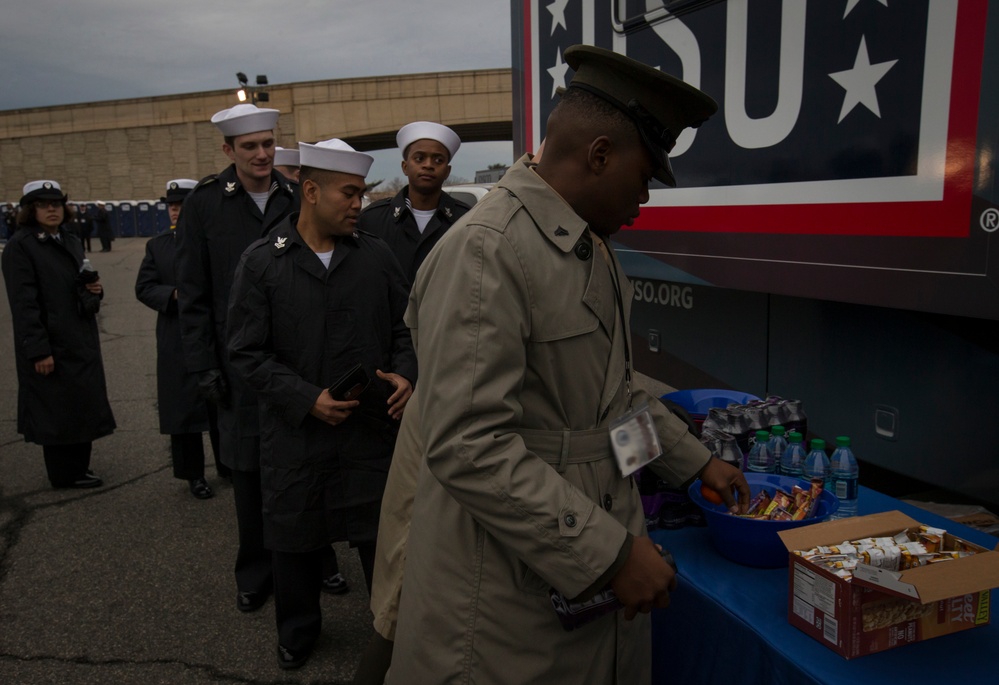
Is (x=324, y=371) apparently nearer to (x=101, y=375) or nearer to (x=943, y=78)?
(x=943, y=78)

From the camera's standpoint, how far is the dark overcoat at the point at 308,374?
2.97 meters

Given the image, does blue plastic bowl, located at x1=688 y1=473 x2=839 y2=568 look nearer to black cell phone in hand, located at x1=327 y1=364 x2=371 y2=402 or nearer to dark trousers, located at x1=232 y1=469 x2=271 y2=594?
black cell phone in hand, located at x1=327 y1=364 x2=371 y2=402

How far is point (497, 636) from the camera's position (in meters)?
1.52

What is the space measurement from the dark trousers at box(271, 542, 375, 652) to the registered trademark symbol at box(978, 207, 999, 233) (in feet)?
7.72

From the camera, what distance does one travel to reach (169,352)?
5.04 metres

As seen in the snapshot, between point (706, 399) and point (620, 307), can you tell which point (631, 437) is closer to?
point (620, 307)

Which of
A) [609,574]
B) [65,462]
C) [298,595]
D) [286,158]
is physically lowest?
[65,462]

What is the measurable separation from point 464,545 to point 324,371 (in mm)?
1612

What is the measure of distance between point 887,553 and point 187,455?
4389mm

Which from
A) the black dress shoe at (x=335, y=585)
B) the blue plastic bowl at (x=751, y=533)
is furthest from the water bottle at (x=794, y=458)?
the black dress shoe at (x=335, y=585)

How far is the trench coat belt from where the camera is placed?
4.91 feet

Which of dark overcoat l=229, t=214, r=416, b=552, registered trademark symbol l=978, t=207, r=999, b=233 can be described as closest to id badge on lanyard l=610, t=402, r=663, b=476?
registered trademark symbol l=978, t=207, r=999, b=233

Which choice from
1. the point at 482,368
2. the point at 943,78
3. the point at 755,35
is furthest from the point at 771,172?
the point at 482,368

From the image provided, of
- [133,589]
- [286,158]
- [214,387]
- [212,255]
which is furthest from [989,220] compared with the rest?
[286,158]
